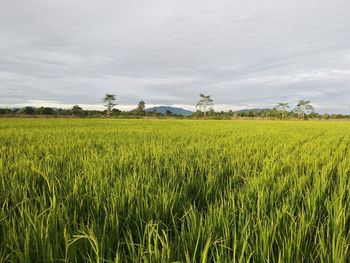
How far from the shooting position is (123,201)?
1.71m

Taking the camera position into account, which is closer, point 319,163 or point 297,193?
point 297,193

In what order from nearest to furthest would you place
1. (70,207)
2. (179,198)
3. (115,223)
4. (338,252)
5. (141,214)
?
(338,252), (115,223), (141,214), (70,207), (179,198)

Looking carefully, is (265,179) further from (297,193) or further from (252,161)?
(252,161)

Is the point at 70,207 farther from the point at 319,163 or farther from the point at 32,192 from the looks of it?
the point at 319,163

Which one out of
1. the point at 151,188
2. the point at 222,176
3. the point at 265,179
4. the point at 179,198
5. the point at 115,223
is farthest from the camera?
the point at 222,176

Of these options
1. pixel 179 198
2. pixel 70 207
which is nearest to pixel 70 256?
pixel 70 207

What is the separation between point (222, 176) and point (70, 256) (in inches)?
80.7

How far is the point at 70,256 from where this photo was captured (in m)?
1.15

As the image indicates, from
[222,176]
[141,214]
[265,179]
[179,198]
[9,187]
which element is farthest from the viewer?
[222,176]

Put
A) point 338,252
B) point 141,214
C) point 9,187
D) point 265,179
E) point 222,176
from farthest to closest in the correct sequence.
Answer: point 222,176 → point 265,179 → point 9,187 → point 141,214 → point 338,252

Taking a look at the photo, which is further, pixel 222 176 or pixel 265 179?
pixel 222 176

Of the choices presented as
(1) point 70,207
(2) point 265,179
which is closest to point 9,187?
(1) point 70,207

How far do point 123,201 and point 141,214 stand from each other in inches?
6.6

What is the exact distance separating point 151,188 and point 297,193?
128 centimetres
